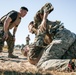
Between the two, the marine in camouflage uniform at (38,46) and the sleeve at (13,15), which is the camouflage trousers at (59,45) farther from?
the sleeve at (13,15)

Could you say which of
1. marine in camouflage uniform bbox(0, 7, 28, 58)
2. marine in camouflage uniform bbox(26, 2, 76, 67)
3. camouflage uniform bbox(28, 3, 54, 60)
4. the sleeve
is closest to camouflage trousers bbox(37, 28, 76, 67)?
marine in camouflage uniform bbox(26, 2, 76, 67)

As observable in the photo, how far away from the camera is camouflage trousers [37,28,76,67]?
22.2 ft

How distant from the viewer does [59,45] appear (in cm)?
689

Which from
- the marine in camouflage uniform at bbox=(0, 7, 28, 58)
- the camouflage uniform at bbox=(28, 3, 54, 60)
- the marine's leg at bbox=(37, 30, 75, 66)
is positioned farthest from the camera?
the marine in camouflage uniform at bbox=(0, 7, 28, 58)

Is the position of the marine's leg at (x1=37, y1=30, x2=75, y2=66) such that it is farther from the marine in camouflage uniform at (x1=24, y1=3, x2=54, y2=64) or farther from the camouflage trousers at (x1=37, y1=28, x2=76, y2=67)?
the marine in camouflage uniform at (x1=24, y1=3, x2=54, y2=64)

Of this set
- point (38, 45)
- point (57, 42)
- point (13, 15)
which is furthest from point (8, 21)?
point (57, 42)

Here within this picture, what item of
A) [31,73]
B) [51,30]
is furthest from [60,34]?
[31,73]

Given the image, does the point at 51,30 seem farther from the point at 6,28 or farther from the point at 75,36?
the point at 6,28

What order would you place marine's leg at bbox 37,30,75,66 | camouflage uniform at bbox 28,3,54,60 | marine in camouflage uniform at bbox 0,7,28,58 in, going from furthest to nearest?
marine in camouflage uniform at bbox 0,7,28,58 → camouflage uniform at bbox 28,3,54,60 → marine's leg at bbox 37,30,75,66

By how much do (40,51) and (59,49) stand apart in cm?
64

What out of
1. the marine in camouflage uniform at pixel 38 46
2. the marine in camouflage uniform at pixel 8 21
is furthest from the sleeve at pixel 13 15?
the marine in camouflage uniform at pixel 38 46

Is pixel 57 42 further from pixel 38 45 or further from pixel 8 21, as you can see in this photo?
pixel 8 21

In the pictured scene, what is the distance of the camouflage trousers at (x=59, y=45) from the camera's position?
676 cm

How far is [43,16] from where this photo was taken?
299 inches
